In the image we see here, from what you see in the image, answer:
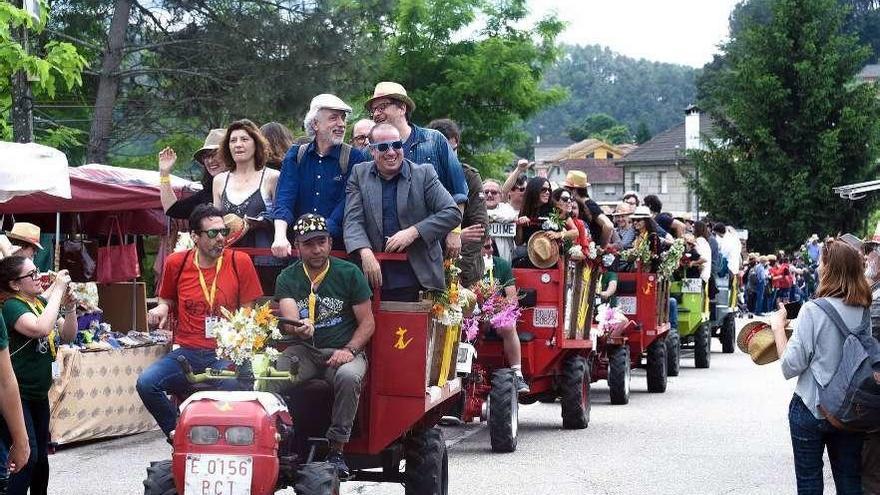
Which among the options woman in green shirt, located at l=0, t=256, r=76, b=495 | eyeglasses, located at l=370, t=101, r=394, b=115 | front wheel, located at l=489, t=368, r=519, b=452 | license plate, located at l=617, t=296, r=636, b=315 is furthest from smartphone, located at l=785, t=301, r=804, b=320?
license plate, located at l=617, t=296, r=636, b=315

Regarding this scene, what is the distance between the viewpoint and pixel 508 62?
44125 mm

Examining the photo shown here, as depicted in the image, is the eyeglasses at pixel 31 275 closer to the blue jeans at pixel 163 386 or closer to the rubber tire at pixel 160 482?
the blue jeans at pixel 163 386

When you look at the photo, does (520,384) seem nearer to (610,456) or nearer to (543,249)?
(610,456)

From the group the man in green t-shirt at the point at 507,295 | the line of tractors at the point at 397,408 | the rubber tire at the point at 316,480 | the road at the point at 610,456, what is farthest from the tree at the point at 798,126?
the rubber tire at the point at 316,480

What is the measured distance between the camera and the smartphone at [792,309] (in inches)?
357

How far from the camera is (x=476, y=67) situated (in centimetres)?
4378

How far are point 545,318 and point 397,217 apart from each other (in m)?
5.33

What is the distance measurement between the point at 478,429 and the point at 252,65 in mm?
13931

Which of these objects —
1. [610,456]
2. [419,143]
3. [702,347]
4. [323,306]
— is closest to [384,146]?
[323,306]

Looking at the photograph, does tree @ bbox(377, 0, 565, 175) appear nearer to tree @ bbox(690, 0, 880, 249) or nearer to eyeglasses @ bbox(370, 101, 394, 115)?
tree @ bbox(690, 0, 880, 249)

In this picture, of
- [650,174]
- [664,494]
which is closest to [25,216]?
[664,494]

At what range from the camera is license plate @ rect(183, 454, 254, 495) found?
737cm

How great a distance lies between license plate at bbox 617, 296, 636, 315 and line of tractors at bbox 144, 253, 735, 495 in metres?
3.54

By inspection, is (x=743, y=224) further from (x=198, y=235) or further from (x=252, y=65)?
(x=198, y=235)
